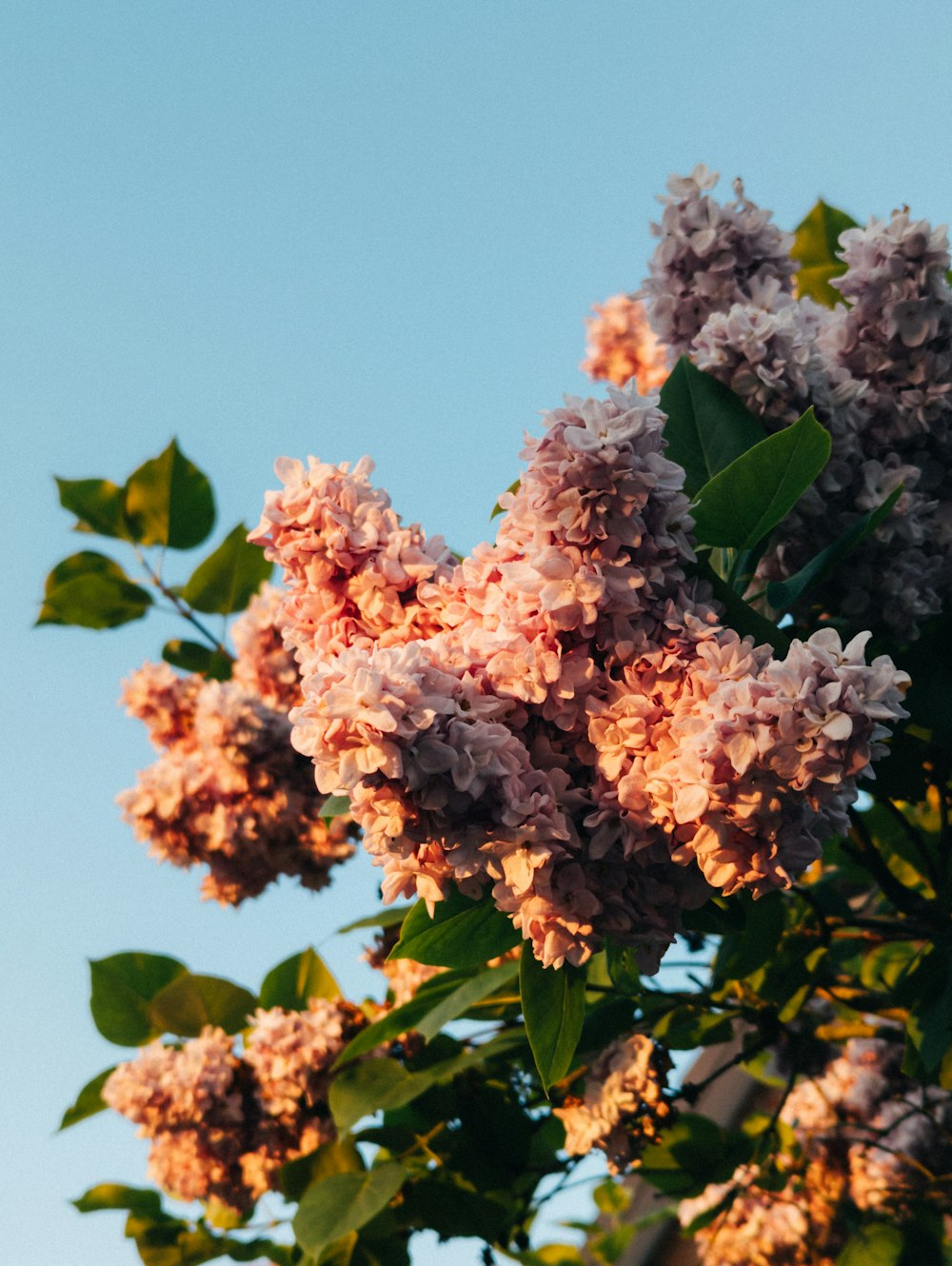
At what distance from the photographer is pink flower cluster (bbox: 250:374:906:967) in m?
0.97

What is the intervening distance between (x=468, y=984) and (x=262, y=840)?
863 millimetres

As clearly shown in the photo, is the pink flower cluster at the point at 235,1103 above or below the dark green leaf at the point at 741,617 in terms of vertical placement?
above

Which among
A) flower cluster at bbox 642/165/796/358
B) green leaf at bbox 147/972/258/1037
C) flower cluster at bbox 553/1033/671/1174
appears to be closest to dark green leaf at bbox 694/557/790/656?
flower cluster at bbox 642/165/796/358

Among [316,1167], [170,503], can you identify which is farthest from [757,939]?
[170,503]

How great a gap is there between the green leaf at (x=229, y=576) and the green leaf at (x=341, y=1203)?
124 centimetres

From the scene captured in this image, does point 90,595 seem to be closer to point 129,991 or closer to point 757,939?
point 129,991

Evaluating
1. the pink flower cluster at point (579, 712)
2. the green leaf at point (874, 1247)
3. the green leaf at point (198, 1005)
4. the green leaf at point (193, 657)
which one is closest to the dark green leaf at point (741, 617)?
the pink flower cluster at point (579, 712)

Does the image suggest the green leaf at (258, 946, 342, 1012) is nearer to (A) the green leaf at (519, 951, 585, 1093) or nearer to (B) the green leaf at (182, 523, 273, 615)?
(B) the green leaf at (182, 523, 273, 615)

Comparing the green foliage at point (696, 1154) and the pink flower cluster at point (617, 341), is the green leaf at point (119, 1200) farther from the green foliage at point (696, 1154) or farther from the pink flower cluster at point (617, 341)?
the pink flower cluster at point (617, 341)

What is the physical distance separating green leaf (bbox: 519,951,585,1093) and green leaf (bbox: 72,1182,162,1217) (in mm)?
1676

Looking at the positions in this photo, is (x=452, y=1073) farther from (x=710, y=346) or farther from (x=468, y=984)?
(x=710, y=346)

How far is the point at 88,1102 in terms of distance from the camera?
2445mm

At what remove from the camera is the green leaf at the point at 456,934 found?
4.31 ft

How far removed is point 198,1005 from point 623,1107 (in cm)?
90
